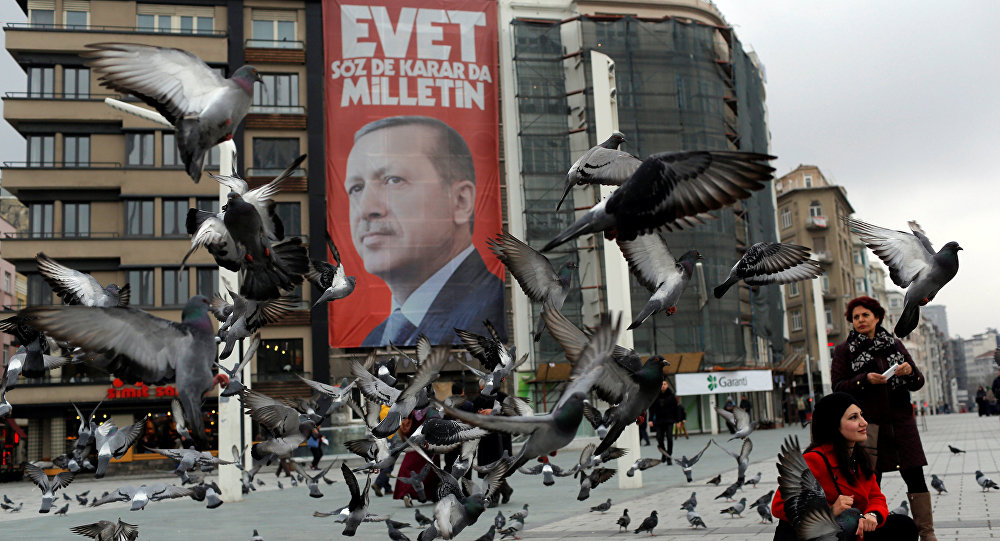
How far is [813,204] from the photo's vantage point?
8644cm

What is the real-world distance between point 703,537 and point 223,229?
6.60m

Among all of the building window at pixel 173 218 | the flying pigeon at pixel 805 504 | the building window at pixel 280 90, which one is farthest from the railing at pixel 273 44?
the flying pigeon at pixel 805 504

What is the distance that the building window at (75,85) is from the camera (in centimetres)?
Answer: 4019

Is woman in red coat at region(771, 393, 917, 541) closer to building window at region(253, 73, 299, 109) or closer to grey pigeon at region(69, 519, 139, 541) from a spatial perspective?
grey pigeon at region(69, 519, 139, 541)

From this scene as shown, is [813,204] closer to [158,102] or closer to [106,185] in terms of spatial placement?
[106,185]

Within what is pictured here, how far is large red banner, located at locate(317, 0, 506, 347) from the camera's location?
43.6 meters

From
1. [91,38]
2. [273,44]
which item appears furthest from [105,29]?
[273,44]

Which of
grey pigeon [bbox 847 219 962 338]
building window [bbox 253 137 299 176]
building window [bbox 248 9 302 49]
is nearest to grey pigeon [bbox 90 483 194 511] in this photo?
grey pigeon [bbox 847 219 962 338]

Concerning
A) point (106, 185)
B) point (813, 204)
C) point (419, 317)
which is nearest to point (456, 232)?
point (419, 317)

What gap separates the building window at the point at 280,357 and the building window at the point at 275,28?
14.7 m

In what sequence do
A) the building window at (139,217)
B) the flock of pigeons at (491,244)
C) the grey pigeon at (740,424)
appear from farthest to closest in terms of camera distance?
the building window at (139,217) → the grey pigeon at (740,424) → the flock of pigeons at (491,244)

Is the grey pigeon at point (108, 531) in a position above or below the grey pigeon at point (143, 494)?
below

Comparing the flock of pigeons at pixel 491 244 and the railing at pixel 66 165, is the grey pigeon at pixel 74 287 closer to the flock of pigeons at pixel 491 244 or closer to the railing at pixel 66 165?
the flock of pigeons at pixel 491 244

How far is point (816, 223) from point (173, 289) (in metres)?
60.9
